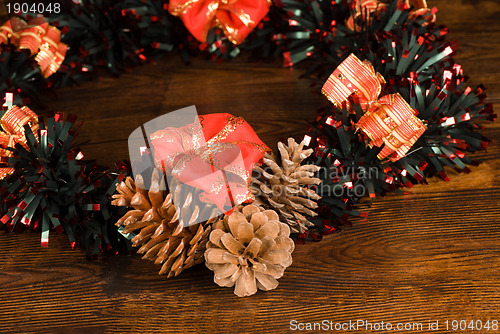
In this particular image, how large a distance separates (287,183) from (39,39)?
67cm

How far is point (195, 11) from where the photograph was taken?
107 cm

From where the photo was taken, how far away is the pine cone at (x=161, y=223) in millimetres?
702

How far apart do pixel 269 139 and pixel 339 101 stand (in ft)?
0.59

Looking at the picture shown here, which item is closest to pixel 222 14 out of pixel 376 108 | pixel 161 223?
pixel 376 108

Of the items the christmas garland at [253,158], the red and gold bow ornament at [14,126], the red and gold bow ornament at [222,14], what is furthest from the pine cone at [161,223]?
the red and gold bow ornament at [222,14]

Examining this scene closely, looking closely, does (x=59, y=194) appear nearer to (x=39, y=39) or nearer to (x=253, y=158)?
(x=253, y=158)

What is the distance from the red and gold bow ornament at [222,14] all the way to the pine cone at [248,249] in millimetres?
523

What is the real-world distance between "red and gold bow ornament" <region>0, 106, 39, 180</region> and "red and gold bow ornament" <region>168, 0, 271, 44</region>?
39 cm

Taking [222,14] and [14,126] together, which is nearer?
[14,126]

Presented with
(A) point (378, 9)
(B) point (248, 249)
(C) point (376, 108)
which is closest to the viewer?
(B) point (248, 249)

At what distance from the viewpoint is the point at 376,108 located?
813mm

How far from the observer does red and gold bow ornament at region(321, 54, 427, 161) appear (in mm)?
796

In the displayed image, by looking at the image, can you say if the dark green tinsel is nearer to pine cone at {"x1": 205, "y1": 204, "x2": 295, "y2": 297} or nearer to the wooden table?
the wooden table

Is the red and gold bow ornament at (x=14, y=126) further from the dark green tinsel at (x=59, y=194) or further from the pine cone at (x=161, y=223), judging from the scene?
the pine cone at (x=161, y=223)
